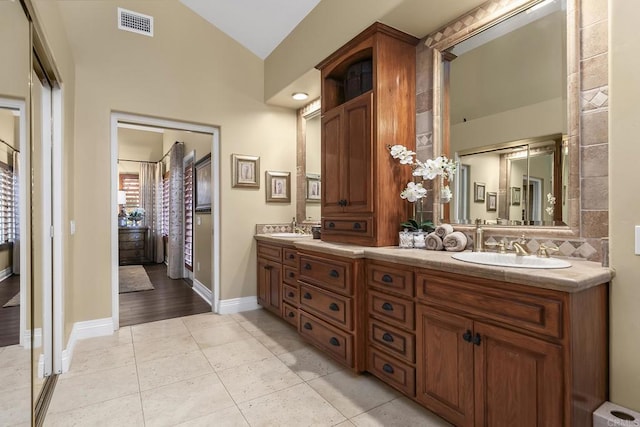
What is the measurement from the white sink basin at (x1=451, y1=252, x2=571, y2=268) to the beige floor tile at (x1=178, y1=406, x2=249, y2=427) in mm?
1474

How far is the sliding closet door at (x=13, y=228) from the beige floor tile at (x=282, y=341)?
158 cm

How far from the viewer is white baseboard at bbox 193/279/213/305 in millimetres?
4271

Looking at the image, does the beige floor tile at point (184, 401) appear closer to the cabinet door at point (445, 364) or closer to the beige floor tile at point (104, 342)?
the beige floor tile at point (104, 342)

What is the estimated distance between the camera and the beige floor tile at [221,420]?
5.86 ft

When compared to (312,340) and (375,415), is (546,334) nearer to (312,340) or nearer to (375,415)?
(375,415)

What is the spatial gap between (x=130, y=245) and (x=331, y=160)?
625 centimetres

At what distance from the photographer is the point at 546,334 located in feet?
4.26

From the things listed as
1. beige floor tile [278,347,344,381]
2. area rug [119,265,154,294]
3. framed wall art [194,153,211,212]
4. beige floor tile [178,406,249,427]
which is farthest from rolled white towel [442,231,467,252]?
area rug [119,265,154,294]

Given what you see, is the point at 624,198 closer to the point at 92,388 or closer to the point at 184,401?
the point at 184,401

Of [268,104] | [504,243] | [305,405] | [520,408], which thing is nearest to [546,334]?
[520,408]

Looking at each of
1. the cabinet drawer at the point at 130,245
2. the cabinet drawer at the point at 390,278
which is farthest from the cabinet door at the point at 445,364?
the cabinet drawer at the point at 130,245

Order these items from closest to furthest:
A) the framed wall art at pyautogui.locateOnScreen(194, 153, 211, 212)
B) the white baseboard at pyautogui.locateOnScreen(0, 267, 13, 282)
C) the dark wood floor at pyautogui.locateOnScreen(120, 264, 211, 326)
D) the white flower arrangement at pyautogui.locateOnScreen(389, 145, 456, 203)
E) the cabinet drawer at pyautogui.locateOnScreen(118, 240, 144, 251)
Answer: the white baseboard at pyautogui.locateOnScreen(0, 267, 13, 282) → the white flower arrangement at pyautogui.locateOnScreen(389, 145, 456, 203) → the dark wood floor at pyautogui.locateOnScreen(120, 264, 211, 326) → the framed wall art at pyautogui.locateOnScreen(194, 153, 211, 212) → the cabinet drawer at pyautogui.locateOnScreen(118, 240, 144, 251)

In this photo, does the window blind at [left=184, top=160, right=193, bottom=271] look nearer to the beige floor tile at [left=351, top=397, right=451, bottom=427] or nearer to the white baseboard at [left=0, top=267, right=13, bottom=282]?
the white baseboard at [left=0, top=267, right=13, bottom=282]

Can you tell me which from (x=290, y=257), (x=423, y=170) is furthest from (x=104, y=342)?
(x=423, y=170)
